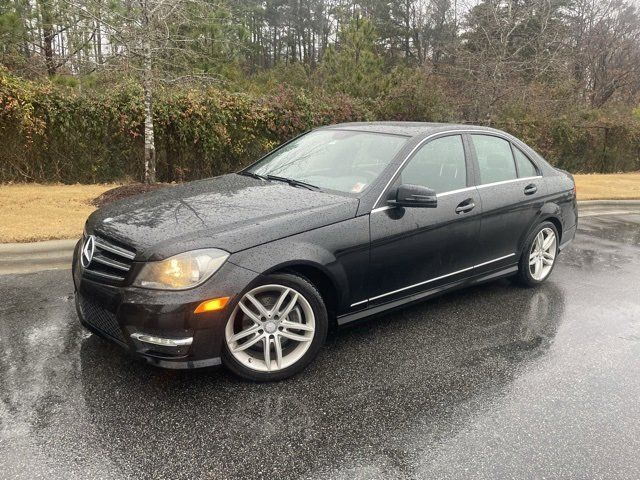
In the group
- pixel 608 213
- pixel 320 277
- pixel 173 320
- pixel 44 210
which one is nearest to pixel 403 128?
pixel 320 277

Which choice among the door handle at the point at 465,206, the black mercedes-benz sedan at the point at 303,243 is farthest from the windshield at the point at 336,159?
the door handle at the point at 465,206

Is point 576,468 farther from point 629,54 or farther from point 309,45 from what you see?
point 309,45

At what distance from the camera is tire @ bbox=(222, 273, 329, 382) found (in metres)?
3.15

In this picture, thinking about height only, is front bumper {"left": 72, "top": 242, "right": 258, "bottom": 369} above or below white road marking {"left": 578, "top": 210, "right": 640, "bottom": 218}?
above

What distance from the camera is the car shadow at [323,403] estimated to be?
2.57 metres

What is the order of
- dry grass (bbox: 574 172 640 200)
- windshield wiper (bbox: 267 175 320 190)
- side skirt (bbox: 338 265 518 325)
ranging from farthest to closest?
1. dry grass (bbox: 574 172 640 200)
2. windshield wiper (bbox: 267 175 320 190)
3. side skirt (bbox: 338 265 518 325)

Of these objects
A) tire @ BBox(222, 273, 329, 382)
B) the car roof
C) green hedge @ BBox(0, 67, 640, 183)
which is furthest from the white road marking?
tire @ BBox(222, 273, 329, 382)

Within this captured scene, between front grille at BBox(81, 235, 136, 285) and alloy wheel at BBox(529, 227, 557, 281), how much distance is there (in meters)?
3.70

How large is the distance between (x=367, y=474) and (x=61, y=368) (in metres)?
2.03

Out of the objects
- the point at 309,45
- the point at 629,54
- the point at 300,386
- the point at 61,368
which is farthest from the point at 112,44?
the point at 309,45

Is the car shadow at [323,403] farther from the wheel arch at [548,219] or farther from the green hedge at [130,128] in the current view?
the green hedge at [130,128]

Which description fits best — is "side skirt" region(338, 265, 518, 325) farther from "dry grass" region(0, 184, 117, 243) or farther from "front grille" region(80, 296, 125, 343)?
"dry grass" region(0, 184, 117, 243)

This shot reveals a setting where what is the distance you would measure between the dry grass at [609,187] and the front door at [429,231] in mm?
7813

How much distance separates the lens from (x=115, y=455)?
2541 mm
